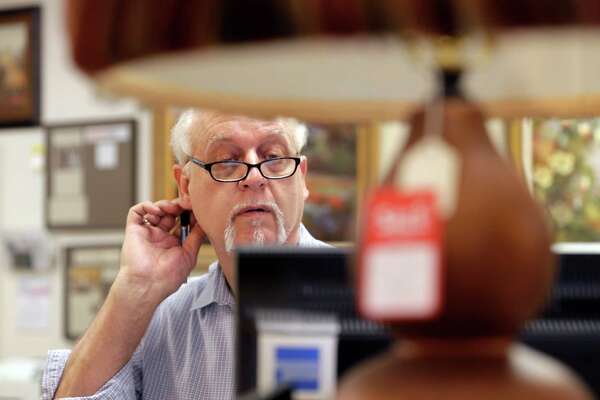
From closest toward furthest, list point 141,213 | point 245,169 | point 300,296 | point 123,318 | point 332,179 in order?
point 300,296
point 123,318
point 245,169
point 141,213
point 332,179

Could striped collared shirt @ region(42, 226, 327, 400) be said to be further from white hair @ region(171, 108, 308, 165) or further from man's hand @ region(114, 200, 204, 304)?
white hair @ region(171, 108, 308, 165)

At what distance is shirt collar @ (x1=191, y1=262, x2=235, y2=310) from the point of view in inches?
73.7

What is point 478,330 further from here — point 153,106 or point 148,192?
point 148,192

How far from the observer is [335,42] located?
543 mm

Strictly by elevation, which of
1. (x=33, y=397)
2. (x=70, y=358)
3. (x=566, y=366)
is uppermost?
→ (x=566, y=366)

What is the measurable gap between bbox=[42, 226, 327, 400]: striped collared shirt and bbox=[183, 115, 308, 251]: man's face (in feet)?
0.39

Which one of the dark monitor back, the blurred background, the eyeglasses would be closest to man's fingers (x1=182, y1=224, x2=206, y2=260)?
the eyeglasses

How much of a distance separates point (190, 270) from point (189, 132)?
0.30 metres

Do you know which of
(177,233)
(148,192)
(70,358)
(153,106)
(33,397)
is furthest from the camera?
(148,192)

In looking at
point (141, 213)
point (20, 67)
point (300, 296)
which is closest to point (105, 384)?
point (141, 213)

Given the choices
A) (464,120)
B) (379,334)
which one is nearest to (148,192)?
(379,334)

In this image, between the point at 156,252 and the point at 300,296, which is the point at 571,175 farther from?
the point at 300,296

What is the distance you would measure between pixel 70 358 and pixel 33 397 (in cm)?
173

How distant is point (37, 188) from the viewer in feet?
12.9
